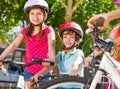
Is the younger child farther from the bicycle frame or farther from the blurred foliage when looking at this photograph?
the blurred foliage

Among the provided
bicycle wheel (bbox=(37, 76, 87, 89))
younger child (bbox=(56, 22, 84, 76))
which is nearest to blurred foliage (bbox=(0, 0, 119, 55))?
younger child (bbox=(56, 22, 84, 76))

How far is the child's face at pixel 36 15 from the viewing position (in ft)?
14.9

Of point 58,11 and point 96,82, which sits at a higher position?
point 58,11

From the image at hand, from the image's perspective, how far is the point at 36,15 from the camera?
14.9 feet

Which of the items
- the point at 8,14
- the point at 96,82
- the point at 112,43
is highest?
the point at 8,14

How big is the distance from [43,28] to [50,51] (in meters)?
0.40

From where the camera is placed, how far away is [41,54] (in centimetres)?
452

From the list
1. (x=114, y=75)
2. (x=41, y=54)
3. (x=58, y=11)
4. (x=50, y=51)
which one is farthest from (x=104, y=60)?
(x=58, y=11)

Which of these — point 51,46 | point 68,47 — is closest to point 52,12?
point 68,47

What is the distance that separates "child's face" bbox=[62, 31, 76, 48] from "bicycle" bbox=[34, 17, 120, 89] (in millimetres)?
1301

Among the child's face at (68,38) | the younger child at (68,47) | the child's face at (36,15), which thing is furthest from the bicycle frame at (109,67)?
the child's face at (36,15)

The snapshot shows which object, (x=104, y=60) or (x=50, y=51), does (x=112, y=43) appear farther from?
(x=50, y=51)

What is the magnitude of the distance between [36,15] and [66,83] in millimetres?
1432

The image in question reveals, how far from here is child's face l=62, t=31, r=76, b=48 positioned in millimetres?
4543
